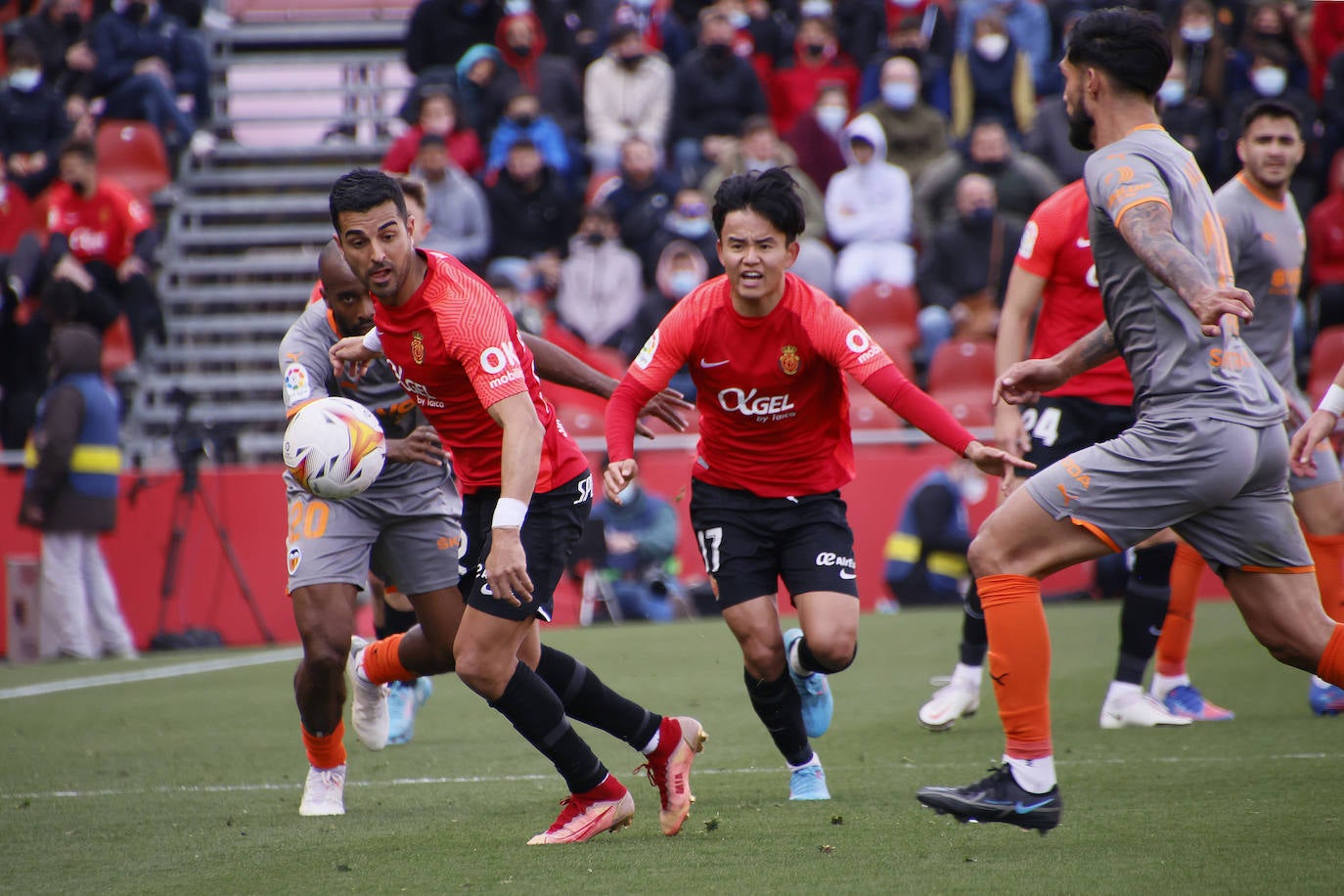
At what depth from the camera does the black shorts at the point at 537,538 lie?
16.9ft

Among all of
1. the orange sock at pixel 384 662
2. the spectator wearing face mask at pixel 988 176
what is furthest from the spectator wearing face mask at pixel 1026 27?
the orange sock at pixel 384 662

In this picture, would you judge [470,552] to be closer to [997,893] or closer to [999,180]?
[997,893]

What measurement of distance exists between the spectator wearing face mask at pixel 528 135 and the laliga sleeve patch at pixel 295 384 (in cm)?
1044

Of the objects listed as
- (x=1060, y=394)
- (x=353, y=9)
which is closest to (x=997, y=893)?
(x=1060, y=394)

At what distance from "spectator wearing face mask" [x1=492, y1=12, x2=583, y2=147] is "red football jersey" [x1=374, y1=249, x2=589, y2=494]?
1202 centimetres

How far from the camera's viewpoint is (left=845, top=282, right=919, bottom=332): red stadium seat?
14953 mm

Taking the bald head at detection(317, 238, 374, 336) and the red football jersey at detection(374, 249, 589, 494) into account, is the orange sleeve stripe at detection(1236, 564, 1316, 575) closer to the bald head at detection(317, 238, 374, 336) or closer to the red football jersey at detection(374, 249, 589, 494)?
the red football jersey at detection(374, 249, 589, 494)

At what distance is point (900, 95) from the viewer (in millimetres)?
16094

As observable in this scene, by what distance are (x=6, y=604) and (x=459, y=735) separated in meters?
6.34

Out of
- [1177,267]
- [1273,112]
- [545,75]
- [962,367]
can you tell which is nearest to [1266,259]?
[1273,112]

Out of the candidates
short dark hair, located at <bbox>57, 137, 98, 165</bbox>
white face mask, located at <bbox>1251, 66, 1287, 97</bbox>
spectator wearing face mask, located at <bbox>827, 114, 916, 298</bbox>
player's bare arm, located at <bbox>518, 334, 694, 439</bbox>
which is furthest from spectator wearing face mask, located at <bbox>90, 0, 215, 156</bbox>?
player's bare arm, located at <bbox>518, 334, 694, 439</bbox>

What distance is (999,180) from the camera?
49.2 feet

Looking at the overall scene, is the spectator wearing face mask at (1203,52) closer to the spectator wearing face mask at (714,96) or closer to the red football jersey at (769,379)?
the spectator wearing face mask at (714,96)

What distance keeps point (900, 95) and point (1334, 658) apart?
1236 centimetres
